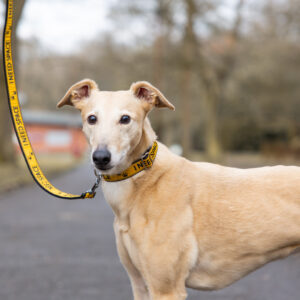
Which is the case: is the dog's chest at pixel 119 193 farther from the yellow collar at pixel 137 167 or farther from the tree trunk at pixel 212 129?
the tree trunk at pixel 212 129

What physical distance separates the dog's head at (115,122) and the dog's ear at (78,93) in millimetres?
24

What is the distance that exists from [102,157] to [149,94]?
2.57ft

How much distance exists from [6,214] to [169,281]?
26.8 feet

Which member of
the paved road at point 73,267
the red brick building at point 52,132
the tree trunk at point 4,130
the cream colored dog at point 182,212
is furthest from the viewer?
the red brick building at point 52,132

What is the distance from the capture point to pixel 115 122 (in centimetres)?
315

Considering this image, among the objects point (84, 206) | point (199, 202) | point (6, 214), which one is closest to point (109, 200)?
point (199, 202)

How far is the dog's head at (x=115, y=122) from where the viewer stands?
3011mm

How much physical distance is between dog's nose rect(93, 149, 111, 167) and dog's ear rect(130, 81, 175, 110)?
0.63 m

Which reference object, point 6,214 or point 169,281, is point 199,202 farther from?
point 6,214

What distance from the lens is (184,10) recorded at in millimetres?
25844

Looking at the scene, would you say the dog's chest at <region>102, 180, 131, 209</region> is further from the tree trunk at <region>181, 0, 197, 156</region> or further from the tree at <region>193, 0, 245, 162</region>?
the tree at <region>193, 0, 245, 162</region>

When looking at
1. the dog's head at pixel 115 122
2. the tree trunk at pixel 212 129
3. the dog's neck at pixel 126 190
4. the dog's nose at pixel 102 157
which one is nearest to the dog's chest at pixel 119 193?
the dog's neck at pixel 126 190

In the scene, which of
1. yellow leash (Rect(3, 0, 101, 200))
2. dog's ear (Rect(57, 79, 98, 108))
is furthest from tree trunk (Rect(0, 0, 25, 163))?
dog's ear (Rect(57, 79, 98, 108))

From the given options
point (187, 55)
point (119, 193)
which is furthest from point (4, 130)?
point (119, 193)
